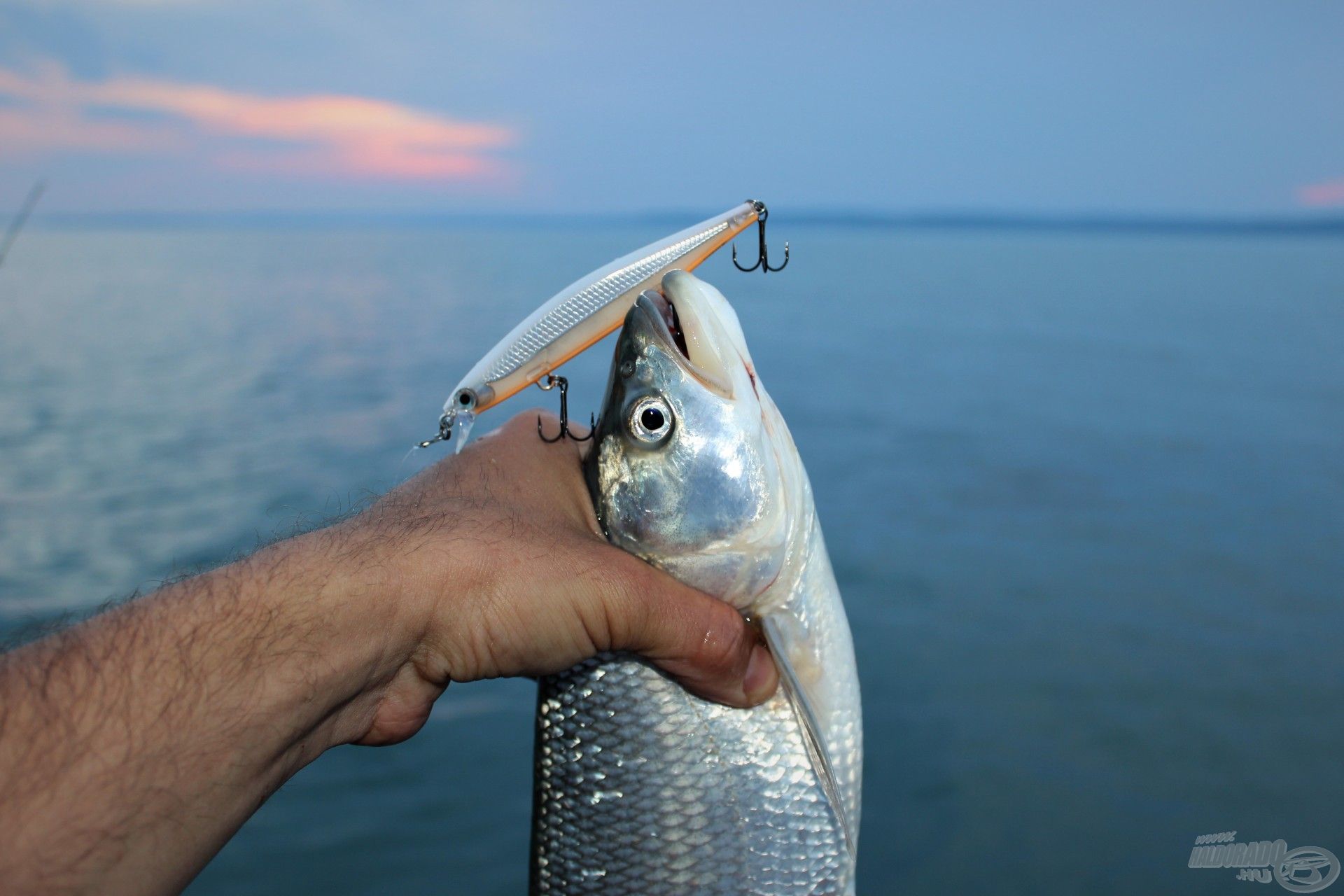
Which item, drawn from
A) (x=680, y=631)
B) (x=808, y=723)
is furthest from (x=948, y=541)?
(x=680, y=631)

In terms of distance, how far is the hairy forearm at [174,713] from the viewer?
1476mm

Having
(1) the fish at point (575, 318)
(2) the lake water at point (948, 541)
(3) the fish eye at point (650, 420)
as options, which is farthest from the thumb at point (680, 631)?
(2) the lake water at point (948, 541)

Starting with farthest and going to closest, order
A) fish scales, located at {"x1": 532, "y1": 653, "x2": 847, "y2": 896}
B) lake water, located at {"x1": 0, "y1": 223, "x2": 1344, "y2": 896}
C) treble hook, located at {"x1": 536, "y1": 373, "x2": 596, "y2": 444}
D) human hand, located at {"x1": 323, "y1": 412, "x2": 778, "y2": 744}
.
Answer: lake water, located at {"x1": 0, "y1": 223, "x2": 1344, "y2": 896}
treble hook, located at {"x1": 536, "y1": 373, "x2": 596, "y2": 444}
fish scales, located at {"x1": 532, "y1": 653, "x2": 847, "y2": 896}
human hand, located at {"x1": 323, "y1": 412, "x2": 778, "y2": 744}

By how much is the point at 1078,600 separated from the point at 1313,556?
2687 mm

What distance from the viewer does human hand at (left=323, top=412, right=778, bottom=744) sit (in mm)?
1942

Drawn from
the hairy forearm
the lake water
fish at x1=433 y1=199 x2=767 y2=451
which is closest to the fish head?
fish at x1=433 y1=199 x2=767 y2=451

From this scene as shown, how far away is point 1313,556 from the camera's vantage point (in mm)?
8812

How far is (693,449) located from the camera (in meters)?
2.03

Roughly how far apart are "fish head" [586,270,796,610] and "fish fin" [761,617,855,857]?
14cm

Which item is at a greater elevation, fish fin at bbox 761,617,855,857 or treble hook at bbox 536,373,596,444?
treble hook at bbox 536,373,596,444

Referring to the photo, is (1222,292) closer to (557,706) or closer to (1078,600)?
(1078,600)

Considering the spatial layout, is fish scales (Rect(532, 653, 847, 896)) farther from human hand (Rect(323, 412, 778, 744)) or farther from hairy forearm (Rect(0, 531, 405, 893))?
hairy forearm (Rect(0, 531, 405, 893))

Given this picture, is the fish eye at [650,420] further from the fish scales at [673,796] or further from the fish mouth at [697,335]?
the fish scales at [673,796]

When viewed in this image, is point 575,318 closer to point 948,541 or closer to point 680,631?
point 680,631
